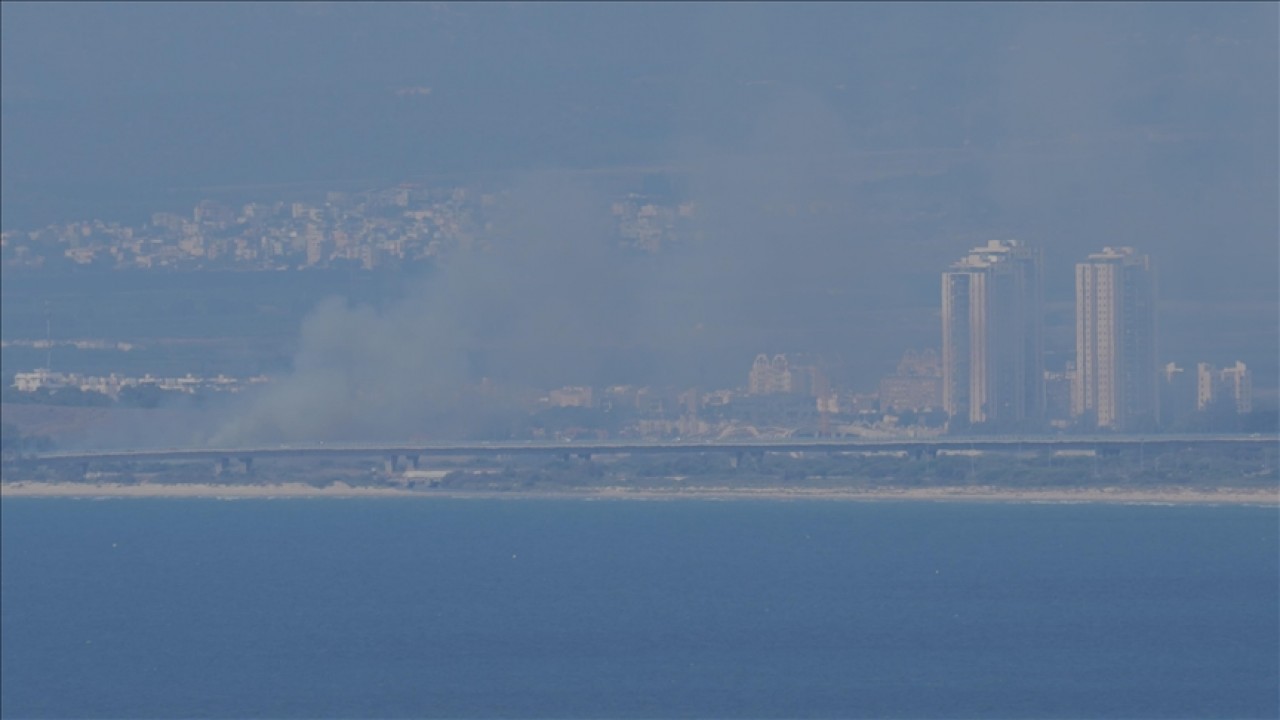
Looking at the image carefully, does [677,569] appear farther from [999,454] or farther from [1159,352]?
[1159,352]

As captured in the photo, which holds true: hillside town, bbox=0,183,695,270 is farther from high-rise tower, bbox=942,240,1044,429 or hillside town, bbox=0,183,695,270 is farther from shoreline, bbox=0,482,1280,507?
shoreline, bbox=0,482,1280,507

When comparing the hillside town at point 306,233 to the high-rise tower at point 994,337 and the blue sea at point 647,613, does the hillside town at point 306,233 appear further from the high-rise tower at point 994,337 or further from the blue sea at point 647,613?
the blue sea at point 647,613

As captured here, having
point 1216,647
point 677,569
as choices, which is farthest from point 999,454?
point 1216,647

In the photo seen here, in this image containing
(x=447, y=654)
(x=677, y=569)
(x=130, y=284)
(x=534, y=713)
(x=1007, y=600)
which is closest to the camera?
(x=534, y=713)

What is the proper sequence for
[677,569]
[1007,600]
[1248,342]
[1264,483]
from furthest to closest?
[1248,342] < [1264,483] < [677,569] < [1007,600]

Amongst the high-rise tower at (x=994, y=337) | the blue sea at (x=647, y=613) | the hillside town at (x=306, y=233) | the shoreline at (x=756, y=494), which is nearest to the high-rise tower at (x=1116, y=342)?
the high-rise tower at (x=994, y=337)

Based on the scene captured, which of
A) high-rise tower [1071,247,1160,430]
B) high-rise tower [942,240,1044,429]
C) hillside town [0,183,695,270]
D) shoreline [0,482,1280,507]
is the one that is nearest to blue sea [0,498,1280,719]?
shoreline [0,482,1280,507]

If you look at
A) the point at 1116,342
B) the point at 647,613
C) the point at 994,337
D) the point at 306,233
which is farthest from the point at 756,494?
the point at 306,233
